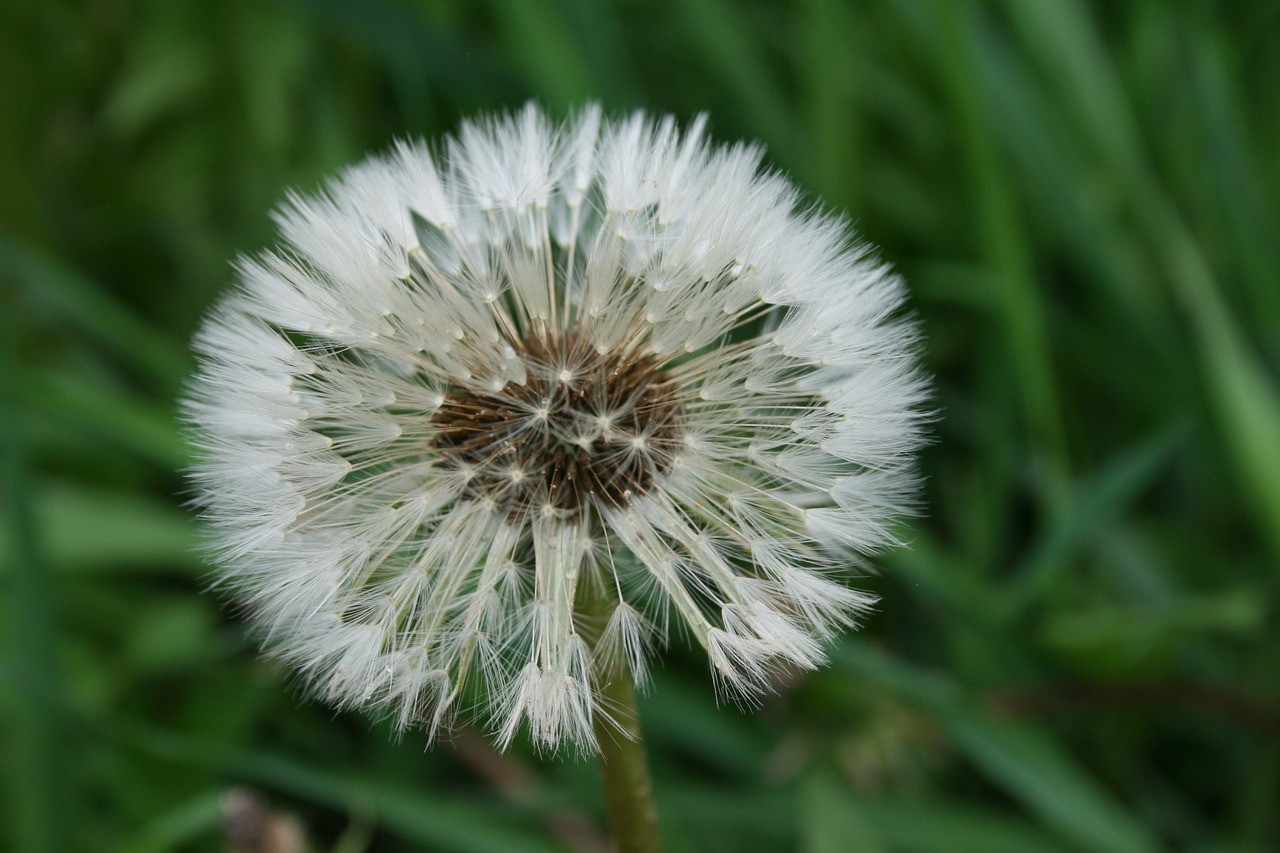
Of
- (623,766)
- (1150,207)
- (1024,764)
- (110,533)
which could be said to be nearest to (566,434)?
(623,766)

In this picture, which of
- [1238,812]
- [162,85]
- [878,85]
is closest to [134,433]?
[162,85]

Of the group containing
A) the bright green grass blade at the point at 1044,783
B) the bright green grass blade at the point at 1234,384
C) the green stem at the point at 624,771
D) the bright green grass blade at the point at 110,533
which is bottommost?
the green stem at the point at 624,771

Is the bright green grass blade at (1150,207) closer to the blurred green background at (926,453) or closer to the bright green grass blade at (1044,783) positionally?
the blurred green background at (926,453)

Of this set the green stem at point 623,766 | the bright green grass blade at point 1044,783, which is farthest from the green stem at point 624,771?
the bright green grass blade at point 1044,783

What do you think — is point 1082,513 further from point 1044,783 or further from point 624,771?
point 624,771

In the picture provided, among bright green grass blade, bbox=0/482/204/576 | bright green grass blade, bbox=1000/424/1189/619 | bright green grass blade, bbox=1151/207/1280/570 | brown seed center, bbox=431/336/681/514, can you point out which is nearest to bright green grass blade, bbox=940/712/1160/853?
bright green grass blade, bbox=1000/424/1189/619

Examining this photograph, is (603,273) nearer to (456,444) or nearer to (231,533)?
(456,444)

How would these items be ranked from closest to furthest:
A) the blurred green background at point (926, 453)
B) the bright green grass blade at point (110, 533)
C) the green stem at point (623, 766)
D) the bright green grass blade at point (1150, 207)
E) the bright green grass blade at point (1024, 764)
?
the green stem at point (623, 766) → the bright green grass blade at point (1024, 764) → the blurred green background at point (926, 453) → the bright green grass blade at point (1150, 207) → the bright green grass blade at point (110, 533)
